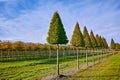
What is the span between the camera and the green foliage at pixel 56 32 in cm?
2280

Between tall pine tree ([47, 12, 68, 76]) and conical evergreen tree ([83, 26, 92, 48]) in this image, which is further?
conical evergreen tree ([83, 26, 92, 48])

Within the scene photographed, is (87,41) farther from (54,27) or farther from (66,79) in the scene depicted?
(66,79)

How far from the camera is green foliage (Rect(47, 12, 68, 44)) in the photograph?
74.8 ft

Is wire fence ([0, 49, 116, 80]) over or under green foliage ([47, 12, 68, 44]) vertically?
under

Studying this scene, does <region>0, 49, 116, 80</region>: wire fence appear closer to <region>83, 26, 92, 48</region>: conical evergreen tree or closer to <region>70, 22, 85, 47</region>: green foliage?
<region>83, 26, 92, 48</region>: conical evergreen tree

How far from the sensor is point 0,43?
66.5 m

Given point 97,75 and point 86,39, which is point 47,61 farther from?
point 97,75

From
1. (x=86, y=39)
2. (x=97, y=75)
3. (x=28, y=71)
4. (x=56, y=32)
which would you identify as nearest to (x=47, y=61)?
(x=86, y=39)

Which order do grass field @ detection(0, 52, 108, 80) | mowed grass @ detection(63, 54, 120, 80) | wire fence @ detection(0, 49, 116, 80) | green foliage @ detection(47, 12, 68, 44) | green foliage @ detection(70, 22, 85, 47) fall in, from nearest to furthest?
mowed grass @ detection(63, 54, 120, 80)
grass field @ detection(0, 52, 108, 80)
green foliage @ detection(47, 12, 68, 44)
wire fence @ detection(0, 49, 116, 80)
green foliage @ detection(70, 22, 85, 47)

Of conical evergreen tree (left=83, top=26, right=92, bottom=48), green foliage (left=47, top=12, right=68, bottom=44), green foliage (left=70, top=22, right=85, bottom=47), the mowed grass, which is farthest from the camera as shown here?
conical evergreen tree (left=83, top=26, right=92, bottom=48)

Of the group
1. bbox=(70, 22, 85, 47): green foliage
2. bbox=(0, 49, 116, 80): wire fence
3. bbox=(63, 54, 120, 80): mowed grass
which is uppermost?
bbox=(70, 22, 85, 47): green foliage

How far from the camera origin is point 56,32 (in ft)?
75.0

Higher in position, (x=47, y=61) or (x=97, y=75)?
(x=47, y=61)

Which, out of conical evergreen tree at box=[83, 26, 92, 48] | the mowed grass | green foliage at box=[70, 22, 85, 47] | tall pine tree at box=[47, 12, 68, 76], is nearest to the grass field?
the mowed grass
